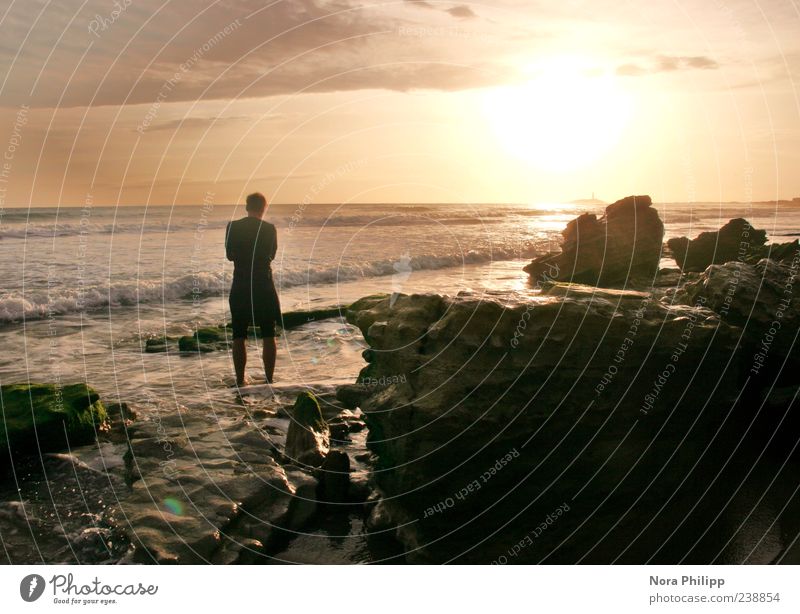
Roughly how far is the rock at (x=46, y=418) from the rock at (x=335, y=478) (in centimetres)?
343

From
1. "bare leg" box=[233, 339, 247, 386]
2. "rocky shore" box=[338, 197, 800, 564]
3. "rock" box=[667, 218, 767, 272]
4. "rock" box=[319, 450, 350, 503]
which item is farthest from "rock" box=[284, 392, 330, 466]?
"rock" box=[667, 218, 767, 272]

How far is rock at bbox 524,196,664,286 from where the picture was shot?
18672 millimetres

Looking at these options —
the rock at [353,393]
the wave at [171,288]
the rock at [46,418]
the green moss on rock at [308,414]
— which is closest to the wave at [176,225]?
the wave at [171,288]

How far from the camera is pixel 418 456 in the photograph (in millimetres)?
6836

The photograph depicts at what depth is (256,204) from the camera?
11.5 meters

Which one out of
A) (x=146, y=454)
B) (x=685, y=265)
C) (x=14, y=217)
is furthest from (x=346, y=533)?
(x=14, y=217)

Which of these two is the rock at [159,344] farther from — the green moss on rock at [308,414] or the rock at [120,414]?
the green moss on rock at [308,414]

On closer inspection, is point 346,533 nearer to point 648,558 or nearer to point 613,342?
point 648,558

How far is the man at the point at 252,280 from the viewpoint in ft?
37.7

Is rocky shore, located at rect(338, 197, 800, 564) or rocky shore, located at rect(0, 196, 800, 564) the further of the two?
rocky shore, located at rect(338, 197, 800, 564)

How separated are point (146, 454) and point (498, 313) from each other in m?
4.37

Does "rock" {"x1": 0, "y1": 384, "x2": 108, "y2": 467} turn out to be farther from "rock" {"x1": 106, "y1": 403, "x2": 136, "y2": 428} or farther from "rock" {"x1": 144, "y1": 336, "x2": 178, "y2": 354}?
"rock" {"x1": 144, "y1": 336, "x2": 178, "y2": 354}

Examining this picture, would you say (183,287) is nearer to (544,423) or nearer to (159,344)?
(159,344)

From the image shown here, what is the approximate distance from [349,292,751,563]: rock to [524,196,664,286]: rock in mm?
10552
